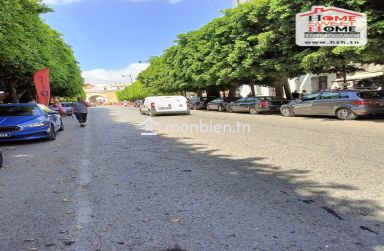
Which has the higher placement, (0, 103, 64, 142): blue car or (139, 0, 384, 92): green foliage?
(139, 0, 384, 92): green foliage

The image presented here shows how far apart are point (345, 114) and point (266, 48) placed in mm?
6605

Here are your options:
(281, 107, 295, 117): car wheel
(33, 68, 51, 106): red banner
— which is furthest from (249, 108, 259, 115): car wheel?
(33, 68, 51, 106): red banner

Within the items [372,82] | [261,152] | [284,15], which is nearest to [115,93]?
[372,82]

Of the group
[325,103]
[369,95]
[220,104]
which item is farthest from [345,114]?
[220,104]

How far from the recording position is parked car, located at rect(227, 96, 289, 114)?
1019 inches

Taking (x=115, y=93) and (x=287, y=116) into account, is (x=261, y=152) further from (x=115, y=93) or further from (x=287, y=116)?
(x=115, y=93)

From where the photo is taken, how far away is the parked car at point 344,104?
56.5ft

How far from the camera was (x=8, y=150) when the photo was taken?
1049 centimetres

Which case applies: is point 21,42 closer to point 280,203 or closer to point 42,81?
point 42,81

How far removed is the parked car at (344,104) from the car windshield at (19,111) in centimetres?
1334

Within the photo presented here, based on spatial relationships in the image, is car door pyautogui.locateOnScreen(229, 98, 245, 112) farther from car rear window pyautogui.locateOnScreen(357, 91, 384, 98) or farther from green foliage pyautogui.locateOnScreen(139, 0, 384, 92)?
car rear window pyautogui.locateOnScreen(357, 91, 384, 98)

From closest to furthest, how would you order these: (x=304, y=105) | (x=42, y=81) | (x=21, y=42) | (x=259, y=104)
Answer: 1. (x=21, y=42)
2. (x=304, y=105)
3. (x=42, y=81)
4. (x=259, y=104)

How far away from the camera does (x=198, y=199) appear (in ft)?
16.2

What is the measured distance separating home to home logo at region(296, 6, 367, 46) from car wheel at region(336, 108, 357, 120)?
10.0 ft
